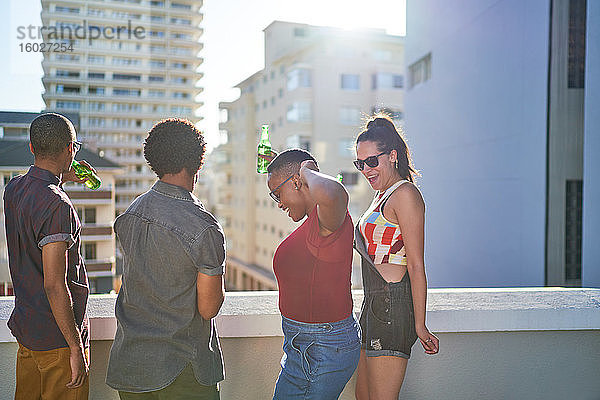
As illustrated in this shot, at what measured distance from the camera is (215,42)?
90.8 feet

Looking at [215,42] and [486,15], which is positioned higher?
[215,42]

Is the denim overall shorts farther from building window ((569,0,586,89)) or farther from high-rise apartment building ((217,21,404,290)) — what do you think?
high-rise apartment building ((217,21,404,290))

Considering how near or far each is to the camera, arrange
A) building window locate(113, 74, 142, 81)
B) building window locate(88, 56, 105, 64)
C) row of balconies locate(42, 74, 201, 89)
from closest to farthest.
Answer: row of balconies locate(42, 74, 201, 89)
building window locate(88, 56, 105, 64)
building window locate(113, 74, 142, 81)

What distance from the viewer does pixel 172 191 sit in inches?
53.3

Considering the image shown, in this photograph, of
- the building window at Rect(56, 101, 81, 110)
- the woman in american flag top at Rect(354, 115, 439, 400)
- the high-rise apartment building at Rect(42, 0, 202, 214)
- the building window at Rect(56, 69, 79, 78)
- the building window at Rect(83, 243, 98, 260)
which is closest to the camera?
the woman in american flag top at Rect(354, 115, 439, 400)

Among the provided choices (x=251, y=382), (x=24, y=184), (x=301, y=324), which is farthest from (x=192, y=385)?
(x=24, y=184)

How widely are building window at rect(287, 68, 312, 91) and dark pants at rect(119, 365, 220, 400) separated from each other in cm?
2478

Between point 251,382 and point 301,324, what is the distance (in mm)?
584

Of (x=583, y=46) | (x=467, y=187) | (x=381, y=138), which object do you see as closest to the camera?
(x=381, y=138)

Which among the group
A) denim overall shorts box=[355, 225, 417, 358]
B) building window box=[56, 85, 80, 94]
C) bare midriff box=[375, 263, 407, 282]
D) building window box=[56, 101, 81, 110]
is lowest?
denim overall shorts box=[355, 225, 417, 358]

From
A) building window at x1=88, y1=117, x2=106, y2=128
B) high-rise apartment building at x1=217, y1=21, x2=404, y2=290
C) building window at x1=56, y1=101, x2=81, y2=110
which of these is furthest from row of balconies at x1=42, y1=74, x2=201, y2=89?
high-rise apartment building at x1=217, y1=21, x2=404, y2=290

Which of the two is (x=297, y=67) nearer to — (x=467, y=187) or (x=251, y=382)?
(x=467, y=187)

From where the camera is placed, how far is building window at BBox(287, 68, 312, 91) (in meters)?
A: 25.4

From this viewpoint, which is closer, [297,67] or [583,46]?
[583,46]
